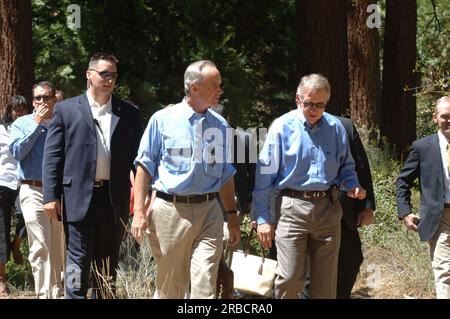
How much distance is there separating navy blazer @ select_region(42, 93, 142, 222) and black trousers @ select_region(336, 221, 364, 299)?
1.73 m

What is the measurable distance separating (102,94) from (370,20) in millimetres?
8458

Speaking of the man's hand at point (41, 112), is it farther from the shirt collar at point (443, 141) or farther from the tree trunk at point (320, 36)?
the tree trunk at point (320, 36)

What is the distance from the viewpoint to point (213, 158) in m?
6.77

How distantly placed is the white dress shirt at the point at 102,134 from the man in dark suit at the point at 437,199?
2.44 m

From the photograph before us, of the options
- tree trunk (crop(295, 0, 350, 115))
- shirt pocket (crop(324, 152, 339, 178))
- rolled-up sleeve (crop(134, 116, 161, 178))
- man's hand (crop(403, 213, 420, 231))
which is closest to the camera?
rolled-up sleeve (crop(134, 116, 161, 178))

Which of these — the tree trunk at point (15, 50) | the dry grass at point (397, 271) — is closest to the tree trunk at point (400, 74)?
the dry grass at point (397, 271)

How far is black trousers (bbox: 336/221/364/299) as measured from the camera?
25.1 feet

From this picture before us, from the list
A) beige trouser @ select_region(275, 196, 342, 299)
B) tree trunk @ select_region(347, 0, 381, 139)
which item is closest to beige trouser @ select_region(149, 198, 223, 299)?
beige trouser @ select_region(275, 196, 342, 299)

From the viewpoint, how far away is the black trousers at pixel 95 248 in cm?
721

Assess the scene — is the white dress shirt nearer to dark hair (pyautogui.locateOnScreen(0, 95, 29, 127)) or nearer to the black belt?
the black belt

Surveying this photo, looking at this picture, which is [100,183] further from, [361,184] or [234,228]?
[361,184]
